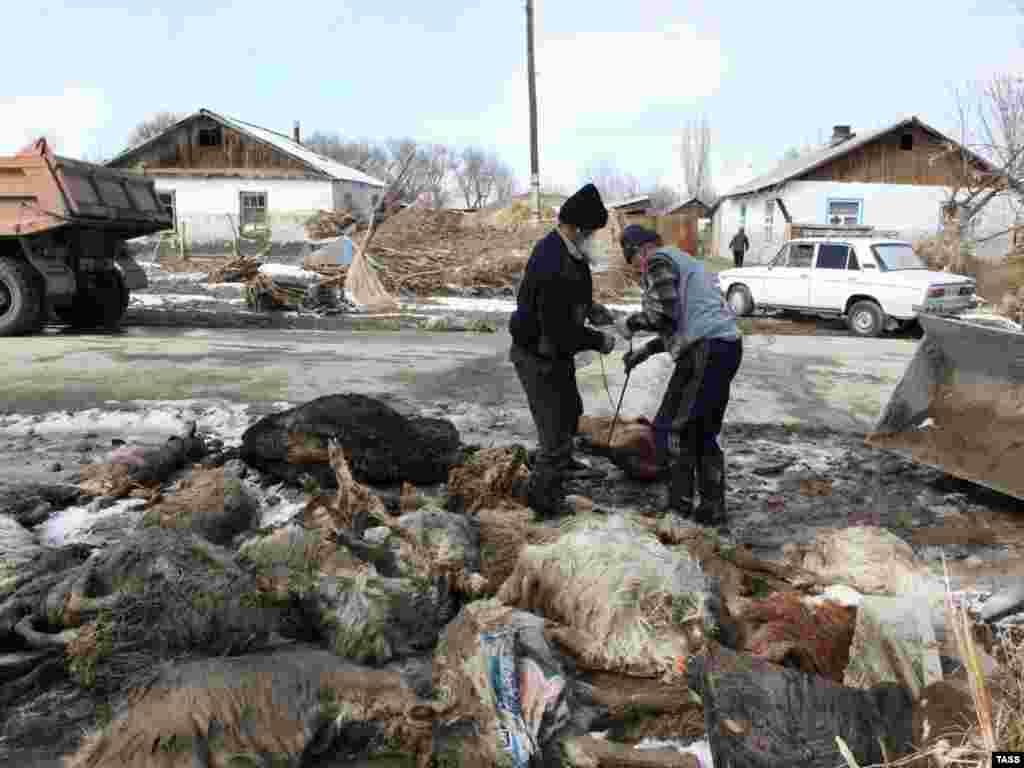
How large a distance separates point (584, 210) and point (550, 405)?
1041mm

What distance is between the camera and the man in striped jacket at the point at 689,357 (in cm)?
449

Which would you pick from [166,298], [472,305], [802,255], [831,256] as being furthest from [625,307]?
[166,298]

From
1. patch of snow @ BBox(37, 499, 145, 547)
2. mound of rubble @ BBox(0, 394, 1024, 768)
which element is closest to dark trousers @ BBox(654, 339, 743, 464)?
mound of rubble @ BBox(0, 394, 1024, 768)

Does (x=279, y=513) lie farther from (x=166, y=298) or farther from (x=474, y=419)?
→ (x=166, y=298)

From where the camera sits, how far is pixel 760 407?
7.40 meters

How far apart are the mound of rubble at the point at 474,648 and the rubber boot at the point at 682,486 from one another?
67 cm

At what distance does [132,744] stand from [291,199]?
31.3 metres

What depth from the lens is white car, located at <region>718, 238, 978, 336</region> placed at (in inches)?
551

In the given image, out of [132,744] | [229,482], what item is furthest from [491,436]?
[132,744]

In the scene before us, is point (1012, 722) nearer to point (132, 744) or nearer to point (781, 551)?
point (132, 744)

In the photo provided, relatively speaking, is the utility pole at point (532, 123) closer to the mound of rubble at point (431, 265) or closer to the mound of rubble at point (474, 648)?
the mound of rubble at point (431, 265)

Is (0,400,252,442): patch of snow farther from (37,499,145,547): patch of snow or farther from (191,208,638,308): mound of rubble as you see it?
(191,208,638,308): mound of rubble

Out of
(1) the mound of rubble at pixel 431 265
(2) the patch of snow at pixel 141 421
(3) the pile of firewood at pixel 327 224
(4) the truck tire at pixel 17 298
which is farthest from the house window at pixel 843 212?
(2) the patch of snow at pixel 141 421

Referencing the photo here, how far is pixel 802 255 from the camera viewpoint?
15797mm
